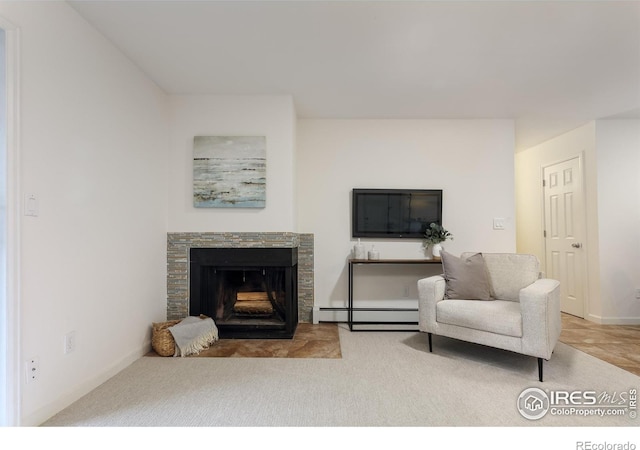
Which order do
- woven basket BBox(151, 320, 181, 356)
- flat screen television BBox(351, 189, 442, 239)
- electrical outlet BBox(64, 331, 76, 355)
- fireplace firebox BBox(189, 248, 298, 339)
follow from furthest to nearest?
flat screen television BBox(351, 189, 442, 239)
fireplace firebox BBox(189, 248, 298, 339)
woven basket BBox(151, 320, 181, 356)
electrical outlet BBox(64, 331, 76, 355)

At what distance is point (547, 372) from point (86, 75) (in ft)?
12.2

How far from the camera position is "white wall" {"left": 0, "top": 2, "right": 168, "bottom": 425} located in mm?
1803

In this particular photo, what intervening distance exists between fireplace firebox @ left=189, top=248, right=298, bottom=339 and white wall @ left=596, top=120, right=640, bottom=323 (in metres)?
3.57

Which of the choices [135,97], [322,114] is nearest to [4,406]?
[135,97]

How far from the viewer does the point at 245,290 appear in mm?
3631

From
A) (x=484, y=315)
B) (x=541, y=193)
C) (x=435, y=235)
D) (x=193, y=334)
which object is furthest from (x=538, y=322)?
(x=541, y=193)

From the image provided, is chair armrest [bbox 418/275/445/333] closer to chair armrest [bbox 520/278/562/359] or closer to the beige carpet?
the beige carpet

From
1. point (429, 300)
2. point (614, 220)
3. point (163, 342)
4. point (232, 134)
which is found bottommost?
point (163, 342)

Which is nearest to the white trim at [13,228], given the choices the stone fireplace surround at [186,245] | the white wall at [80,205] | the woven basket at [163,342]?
the white wall at [80,205]

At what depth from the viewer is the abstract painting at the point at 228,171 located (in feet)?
11.0

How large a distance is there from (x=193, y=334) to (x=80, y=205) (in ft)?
4.51

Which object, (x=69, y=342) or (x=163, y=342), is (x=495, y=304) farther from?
(x=69, y=342)

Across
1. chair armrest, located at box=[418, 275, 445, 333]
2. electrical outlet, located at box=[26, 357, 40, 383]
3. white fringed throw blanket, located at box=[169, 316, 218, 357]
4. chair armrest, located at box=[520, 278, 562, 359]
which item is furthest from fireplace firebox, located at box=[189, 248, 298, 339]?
chair armrest, located at box=[520, 278, 562, 359]
